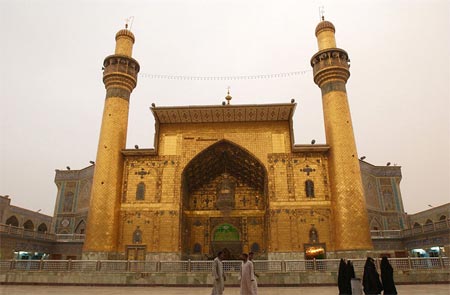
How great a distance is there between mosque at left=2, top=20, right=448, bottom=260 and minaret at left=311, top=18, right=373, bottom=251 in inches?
2.1

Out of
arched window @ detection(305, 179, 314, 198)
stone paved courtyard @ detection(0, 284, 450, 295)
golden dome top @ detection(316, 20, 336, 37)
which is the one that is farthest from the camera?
golden dome top @ detection(316, 20, 336, 37)

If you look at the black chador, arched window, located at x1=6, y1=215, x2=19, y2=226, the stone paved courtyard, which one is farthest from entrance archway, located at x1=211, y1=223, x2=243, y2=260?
arched window, located at x1=6, y1=215, x2=19, y2=226

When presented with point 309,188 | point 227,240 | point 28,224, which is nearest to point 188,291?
point 309,188

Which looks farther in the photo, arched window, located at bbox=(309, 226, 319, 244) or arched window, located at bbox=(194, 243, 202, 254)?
arched window, located at bbox=(194, 243, 202, 254)

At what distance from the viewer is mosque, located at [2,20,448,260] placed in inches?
652

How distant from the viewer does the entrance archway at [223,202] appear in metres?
19.6

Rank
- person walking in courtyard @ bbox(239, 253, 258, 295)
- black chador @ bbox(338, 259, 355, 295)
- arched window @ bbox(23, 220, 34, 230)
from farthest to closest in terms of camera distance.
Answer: arched window @ bbox(23, 220, 34, 230)
black chador @ bbox(338, 259, 355, 295)
person walking in courtyard @ bbox(239, 253, 258, 295)

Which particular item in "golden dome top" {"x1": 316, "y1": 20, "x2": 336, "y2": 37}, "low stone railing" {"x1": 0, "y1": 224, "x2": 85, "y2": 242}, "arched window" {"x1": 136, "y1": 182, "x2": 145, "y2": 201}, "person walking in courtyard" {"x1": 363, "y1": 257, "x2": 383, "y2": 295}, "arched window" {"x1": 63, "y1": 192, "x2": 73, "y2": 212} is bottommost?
"person walking in courtyard" {"x1": 363, "y1": 257, "x2": 383, "y2": 295}

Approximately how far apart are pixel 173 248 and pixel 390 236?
638 inches

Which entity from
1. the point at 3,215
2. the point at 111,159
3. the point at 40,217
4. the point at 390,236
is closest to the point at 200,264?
the point at 111,159

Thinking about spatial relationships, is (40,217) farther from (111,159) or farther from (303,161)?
(303,161)

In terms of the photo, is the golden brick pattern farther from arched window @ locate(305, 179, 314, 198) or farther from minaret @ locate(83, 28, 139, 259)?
arched window @ locate(305, 179, 314, 198)

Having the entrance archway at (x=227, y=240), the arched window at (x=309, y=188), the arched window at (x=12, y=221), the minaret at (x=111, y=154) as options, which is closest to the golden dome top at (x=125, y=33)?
the minaret at (x=111, y=154)

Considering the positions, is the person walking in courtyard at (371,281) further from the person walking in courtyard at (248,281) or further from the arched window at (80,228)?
the arched window at (80,228)
